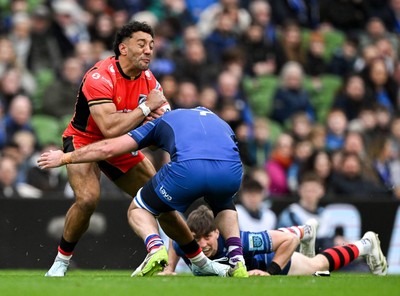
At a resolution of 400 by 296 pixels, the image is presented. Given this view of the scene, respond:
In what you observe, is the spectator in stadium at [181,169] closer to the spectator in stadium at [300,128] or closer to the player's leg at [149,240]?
the player's leg at [149,240]

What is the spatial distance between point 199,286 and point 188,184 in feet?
4.13

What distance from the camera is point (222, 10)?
1953 cm

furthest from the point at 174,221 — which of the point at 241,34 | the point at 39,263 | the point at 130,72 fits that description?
the point at 241,34

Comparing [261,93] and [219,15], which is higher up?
[219,15]

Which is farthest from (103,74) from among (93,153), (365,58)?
(365,58)

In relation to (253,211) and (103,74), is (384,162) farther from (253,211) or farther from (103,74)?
(103,74)

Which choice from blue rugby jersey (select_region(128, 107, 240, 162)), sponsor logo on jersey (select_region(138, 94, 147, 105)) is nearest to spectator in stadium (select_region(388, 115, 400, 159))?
sponsor logo on jersey (select_region(138, 94, 147, 105))

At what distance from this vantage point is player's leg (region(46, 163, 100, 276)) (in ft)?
37.2

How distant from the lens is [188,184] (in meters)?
10.3

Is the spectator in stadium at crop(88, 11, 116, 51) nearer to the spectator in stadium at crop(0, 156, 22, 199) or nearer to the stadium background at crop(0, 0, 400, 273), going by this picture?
the stadium background at crop(0, 0, 400, 273)

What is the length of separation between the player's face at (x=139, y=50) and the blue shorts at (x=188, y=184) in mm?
1356

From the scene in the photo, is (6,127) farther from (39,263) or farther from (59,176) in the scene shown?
(39,263)

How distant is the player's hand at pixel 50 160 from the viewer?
417 inches

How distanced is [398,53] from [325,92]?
7.25 feet
